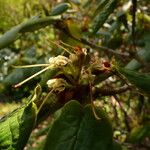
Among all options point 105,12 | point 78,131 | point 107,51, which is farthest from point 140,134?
point 78,131

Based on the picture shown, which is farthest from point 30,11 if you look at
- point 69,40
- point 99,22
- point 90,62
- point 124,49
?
point 90,62

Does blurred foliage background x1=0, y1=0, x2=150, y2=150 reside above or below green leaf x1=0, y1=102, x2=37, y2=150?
below

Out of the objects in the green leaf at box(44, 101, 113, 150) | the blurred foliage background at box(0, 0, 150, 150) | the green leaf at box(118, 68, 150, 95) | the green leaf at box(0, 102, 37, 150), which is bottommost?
the blurred foliage background at box(0, 0, 150, 150)

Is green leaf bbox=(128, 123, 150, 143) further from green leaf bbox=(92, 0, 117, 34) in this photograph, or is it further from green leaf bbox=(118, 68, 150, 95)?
green leaf bbox=(118, 68, 150, 95)

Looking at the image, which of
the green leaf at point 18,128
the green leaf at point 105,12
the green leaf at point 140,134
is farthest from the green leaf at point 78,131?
the green leaf at point 140,134

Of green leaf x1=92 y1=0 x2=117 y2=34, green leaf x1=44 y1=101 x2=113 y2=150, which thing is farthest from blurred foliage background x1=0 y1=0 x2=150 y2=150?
green leaf x1=44 y1=101 x2=113 y2=150

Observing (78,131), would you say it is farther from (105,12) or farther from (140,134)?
(140,134)
